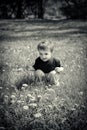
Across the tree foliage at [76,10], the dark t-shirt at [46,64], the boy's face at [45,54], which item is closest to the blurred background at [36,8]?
the tree foliage at [76,10]

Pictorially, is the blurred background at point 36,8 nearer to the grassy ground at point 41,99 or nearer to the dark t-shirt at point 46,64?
the grassy ground at point 41,99

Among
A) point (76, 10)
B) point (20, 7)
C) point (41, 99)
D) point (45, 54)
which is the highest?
point (45, 54)

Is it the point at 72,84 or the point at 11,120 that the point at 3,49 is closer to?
the point at 72,84

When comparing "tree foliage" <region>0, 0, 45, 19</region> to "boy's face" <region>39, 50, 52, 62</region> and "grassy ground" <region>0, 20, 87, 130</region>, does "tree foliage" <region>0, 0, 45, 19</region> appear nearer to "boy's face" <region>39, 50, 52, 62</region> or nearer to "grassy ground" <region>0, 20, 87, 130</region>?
"grassy ground" <region>0, 20, 87, 130</region>

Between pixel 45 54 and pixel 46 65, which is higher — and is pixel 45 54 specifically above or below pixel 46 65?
above

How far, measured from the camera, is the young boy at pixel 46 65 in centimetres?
406

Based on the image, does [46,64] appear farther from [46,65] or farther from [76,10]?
[76,10]

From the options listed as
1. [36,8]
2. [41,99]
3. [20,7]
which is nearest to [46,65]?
[41,99]

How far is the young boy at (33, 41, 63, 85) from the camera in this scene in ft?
13.3

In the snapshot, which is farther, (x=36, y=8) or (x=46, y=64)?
(x=36, y=8)

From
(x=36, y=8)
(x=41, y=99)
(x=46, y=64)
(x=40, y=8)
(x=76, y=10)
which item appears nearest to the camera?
(x=41, y=99)

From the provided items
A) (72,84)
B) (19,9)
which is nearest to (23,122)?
(72,84)

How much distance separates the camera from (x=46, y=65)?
14.0 ft

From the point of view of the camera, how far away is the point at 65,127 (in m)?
2.83
